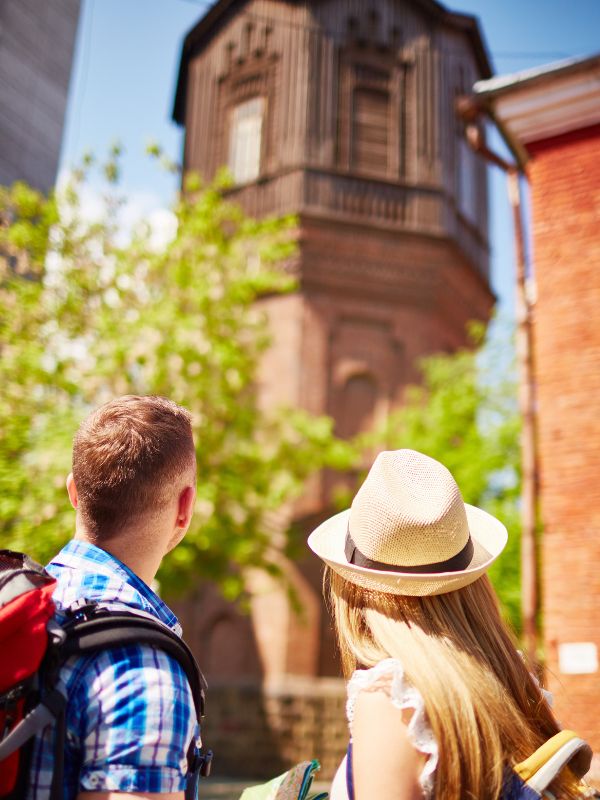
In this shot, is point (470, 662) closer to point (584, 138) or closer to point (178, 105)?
point (584, 138)

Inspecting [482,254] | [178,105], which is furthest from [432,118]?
[178,105]

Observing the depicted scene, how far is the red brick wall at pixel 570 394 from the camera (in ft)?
25.3

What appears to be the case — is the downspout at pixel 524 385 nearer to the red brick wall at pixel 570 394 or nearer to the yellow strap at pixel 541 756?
the red brick wall at pixel 570 394

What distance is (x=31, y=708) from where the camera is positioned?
1.45 meters

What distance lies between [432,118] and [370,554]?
64.5ft

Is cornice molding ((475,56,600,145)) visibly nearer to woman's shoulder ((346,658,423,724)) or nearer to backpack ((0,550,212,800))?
woman's shoulder ((346,658,423,724))

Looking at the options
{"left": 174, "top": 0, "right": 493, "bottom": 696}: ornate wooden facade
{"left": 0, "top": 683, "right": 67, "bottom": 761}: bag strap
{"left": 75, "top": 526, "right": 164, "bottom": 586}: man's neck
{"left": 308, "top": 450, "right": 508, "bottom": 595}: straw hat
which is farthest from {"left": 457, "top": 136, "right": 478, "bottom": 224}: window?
{"left": 0, "top": 683, "right": 67, "bottom": 761}: bag strap

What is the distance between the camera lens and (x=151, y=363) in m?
12.7

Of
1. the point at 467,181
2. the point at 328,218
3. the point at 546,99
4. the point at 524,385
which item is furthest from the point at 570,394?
the point at 467,181

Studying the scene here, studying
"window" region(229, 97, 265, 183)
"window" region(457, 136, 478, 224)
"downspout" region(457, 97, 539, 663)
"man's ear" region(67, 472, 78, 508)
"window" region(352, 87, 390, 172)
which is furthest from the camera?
"window" region(457, 136, 478, 224)

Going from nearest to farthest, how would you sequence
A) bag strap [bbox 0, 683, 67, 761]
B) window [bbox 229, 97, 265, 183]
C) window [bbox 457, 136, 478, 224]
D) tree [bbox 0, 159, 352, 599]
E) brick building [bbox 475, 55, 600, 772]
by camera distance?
bag strap [bbox 0, 683, 67, 761]
brick building [bbox 475, 55, 600, 772]
tree [bbox 0, 159, 352, 599]
window [bbox 229, 97, 265, 183]
window [bbox 457, 136, 478, 224]

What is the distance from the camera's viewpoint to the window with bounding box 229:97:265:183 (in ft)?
64.4

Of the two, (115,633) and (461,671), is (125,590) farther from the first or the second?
(461,671)

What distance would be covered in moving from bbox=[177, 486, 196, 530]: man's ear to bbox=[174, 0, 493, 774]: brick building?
14210mm
